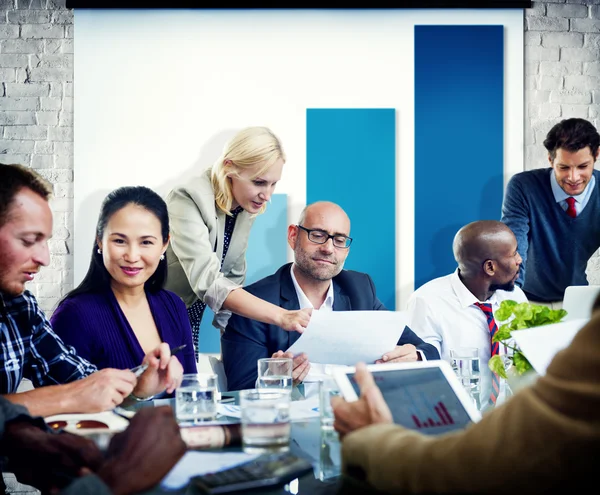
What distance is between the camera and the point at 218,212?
3076 millimetres

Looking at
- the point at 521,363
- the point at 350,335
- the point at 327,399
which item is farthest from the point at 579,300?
the point at 327,399

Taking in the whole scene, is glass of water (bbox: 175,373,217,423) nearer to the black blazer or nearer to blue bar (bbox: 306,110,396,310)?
the black blazer

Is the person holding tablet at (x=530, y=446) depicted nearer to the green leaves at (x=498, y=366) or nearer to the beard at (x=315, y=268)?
the green leaves at (x=498, y=366)

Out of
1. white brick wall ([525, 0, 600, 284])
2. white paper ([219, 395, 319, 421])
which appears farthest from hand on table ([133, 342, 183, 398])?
white brick wall ([525, 0, 600, 284])

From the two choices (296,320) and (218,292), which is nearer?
(296,320)

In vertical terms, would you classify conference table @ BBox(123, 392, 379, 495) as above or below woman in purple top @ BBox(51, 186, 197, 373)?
below

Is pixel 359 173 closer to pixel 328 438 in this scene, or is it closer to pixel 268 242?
pixel 268 242

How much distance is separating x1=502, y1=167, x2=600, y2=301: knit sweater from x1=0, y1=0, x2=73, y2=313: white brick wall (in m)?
2.64

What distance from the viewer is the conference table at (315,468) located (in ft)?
3.52

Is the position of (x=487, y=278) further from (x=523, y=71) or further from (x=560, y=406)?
(x=560, y=406)

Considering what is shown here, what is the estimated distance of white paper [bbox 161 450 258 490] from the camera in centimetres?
111

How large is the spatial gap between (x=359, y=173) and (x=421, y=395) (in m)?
2.84

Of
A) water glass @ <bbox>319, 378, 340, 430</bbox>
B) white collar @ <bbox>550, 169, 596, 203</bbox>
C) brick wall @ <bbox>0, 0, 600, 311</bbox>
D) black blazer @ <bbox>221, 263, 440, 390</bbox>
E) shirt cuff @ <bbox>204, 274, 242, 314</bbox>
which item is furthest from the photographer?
brick wall @ <bbox>0, 0, 600, 311</bbox>

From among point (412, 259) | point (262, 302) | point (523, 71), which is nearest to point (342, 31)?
point (523, 71)
